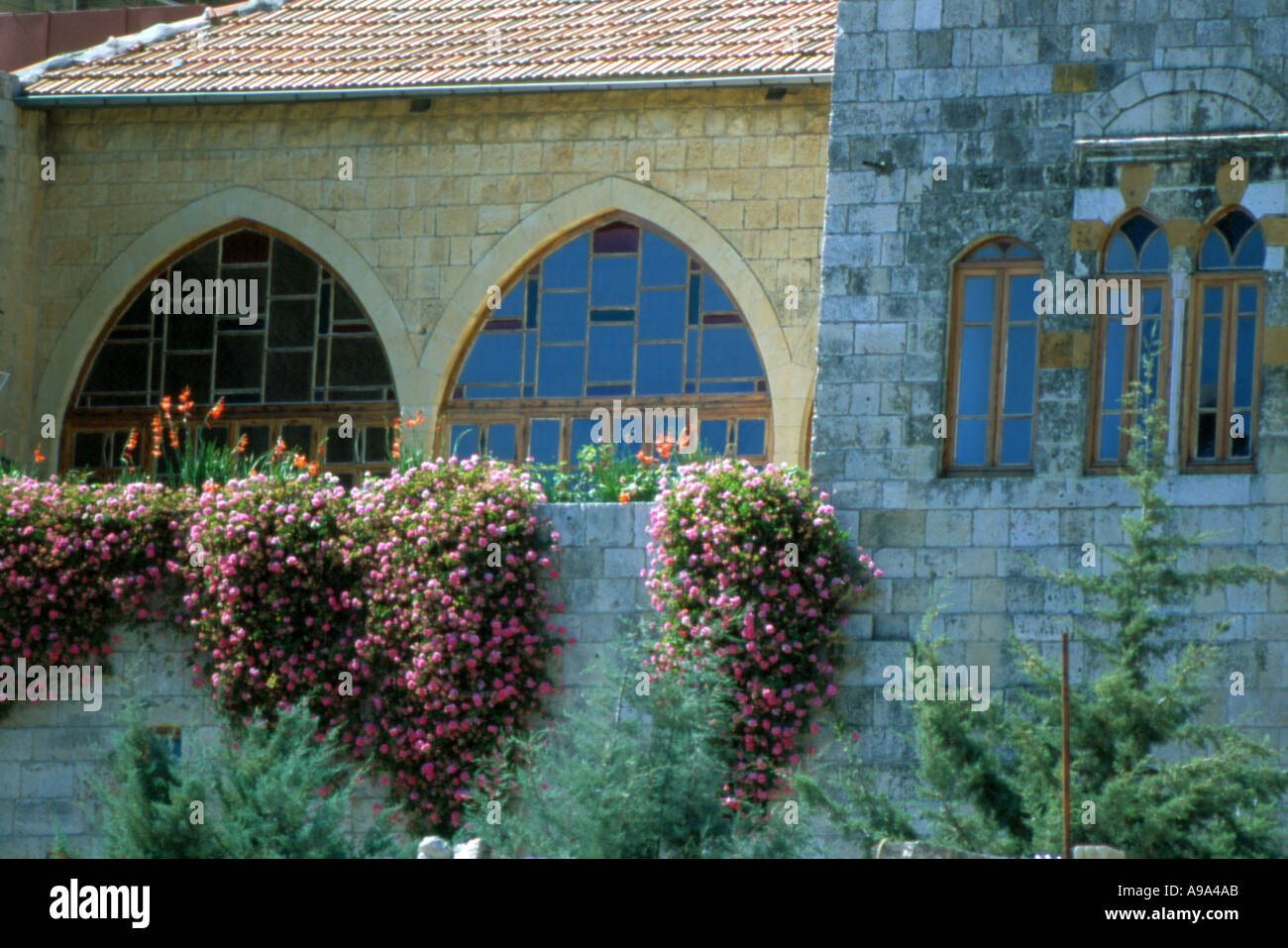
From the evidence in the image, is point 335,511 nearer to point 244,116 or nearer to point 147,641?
point 147,641

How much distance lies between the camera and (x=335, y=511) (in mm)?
15047

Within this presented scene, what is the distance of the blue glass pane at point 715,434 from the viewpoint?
17.6 metres

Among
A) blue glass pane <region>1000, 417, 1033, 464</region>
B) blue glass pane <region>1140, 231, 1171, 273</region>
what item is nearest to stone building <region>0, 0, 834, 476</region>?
blue glass pane <region>1000, 417, 1033, 464</region>

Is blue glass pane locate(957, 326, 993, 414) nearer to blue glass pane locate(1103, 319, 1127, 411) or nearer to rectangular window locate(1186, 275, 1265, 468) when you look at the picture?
blue glass pane locate(1103, 319, 1127, 411)

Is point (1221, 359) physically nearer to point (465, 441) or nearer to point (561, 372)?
point (561, 372)

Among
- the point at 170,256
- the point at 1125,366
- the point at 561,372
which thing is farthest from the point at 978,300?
the point at 170,256

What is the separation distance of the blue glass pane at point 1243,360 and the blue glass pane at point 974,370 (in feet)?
4.63

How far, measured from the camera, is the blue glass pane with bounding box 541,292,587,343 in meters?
18.1

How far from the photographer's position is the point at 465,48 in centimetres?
1880

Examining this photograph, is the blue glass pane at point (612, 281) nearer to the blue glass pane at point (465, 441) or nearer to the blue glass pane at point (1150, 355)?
the blue glass pane at point (465, 441)

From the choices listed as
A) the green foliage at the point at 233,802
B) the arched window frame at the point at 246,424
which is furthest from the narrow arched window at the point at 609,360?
the green foliage at the point at 233,802

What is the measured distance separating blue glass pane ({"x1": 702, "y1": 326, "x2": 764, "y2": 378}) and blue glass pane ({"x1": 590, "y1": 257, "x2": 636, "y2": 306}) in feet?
2.38

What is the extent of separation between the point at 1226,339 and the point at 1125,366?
588 mm
